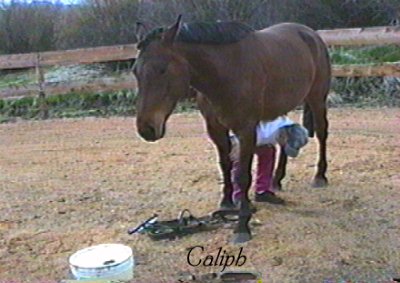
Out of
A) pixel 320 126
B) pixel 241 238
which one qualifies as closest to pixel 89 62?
pixel 320 126

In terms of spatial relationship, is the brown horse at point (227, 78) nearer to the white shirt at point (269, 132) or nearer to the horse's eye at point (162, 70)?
the horse's eye at point (162, 70)

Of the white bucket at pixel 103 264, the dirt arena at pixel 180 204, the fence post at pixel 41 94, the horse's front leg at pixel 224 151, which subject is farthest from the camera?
the fence post at pixel 41 94

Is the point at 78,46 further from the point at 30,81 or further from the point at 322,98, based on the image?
the point at 322,98

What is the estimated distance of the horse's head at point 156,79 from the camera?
331cm

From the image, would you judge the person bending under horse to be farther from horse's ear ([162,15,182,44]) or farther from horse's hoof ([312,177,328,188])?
horse's ear ([162,15,182,44])

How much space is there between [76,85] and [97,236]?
18.2 feet

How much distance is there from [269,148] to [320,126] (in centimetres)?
71

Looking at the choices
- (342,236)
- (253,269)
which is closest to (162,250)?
(253,269)

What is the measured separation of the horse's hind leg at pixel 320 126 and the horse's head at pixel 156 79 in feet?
5.71

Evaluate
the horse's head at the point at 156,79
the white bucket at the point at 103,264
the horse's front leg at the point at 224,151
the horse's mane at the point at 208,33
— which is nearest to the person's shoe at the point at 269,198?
the horse's front leg at the point at 224,151

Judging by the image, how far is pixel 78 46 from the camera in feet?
38.4

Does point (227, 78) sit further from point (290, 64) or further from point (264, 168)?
point (264, 168)

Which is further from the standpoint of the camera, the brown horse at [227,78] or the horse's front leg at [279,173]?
the horse's front leg at [279,173]

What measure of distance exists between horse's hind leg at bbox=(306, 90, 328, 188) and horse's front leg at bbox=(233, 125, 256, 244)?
1.20m
